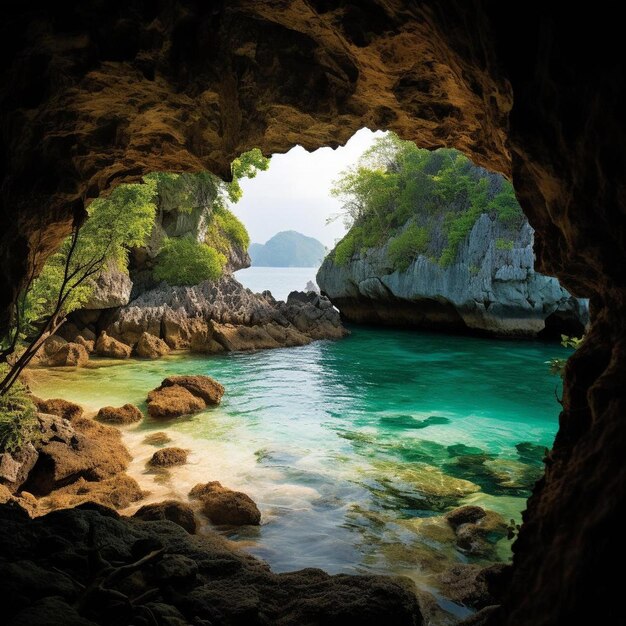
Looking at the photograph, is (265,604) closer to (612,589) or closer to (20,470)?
(612,589)

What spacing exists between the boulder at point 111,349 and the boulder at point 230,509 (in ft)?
52.2

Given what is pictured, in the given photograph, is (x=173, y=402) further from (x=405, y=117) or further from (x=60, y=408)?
(x=405, y=117)

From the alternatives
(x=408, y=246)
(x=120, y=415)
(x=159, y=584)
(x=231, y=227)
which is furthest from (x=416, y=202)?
(x=159, y=584)

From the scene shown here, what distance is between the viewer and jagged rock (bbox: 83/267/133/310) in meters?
22.8

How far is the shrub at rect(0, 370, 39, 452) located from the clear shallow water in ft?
7.34

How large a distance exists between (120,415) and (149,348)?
33.7 ft

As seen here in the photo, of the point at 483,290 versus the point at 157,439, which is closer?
the point at 157,439

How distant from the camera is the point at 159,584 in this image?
4.20 m

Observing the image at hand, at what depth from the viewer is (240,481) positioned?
9.85 metres

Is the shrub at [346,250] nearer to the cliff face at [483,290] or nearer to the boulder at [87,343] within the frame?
the cliff face at [483,290]

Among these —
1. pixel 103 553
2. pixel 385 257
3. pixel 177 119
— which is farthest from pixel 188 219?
pixel 103 553

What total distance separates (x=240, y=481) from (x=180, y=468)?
4.41 feet

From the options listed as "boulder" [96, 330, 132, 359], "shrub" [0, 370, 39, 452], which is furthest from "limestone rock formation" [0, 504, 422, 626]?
"boulder" [96, 330, 132, 359]

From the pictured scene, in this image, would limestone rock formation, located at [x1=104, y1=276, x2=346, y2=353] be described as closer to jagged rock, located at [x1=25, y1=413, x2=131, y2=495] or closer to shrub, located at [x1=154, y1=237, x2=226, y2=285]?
shrub, located at [x1=154, y1=237, x2=226, y2=285]
